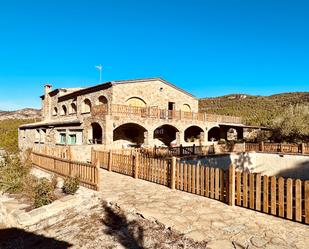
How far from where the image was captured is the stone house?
2339 centimetres

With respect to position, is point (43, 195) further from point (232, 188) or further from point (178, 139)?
point (178, 139)

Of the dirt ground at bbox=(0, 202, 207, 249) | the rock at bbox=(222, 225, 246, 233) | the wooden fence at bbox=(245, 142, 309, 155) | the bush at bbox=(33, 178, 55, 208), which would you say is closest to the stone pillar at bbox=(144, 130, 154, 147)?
the wooden fence at bbox=(245, 142, 309, 155)

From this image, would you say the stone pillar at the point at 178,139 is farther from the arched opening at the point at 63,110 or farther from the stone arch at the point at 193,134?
the arched opening at the point at 63,110

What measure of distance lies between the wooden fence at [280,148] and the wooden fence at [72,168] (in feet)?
57.0

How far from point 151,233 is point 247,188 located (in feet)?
10.1

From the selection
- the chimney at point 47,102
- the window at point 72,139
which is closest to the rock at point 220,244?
the window at point 72,139

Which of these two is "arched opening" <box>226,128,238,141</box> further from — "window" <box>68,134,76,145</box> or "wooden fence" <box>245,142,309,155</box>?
"window" <box>68,134,76,145</box>

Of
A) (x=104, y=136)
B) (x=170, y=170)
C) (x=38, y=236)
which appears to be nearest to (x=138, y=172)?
(x=170, y=170)

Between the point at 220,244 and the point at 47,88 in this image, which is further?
the point at 47,88

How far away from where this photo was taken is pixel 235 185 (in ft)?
26.8

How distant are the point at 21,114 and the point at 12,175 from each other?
60878mm

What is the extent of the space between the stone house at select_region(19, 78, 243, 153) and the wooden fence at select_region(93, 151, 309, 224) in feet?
35.6

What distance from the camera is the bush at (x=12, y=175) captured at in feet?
37.0

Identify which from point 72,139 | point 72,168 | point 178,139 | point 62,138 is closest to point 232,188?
point 72,168
